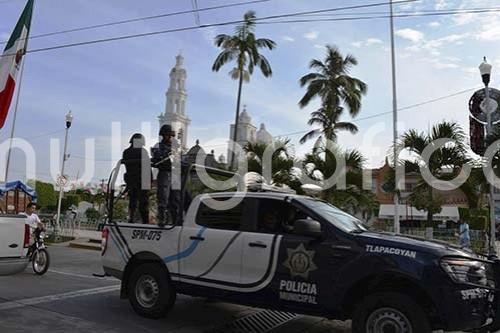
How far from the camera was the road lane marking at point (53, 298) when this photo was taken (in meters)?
7.79

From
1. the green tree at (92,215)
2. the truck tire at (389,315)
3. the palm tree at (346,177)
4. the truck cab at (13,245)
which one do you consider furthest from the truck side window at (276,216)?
the green tree at (92,215)

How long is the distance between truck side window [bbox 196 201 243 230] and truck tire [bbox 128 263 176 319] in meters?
0.95

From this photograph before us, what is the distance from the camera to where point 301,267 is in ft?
20.2

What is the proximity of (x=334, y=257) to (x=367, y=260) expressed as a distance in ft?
1.28

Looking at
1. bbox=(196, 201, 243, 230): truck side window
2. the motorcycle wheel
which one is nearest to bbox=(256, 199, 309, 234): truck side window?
bbox=(196, 201, 243, 230): truck side window

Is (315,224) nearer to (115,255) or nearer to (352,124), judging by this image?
(115,255)

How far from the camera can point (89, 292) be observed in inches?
364

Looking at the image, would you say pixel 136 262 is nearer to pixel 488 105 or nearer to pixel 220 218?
pixel 220 218

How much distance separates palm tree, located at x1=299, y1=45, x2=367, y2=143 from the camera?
99.7 feet

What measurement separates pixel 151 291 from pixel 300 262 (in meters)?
2.47

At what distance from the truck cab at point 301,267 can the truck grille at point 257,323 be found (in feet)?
1.74

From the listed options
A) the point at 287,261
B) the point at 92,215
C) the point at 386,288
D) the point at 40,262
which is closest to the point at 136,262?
the point at 287,261

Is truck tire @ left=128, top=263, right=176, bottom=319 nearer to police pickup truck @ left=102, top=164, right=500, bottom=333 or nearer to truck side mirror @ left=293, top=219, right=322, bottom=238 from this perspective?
police pickup truck @ left=102, top=164, right=500, bottom=333

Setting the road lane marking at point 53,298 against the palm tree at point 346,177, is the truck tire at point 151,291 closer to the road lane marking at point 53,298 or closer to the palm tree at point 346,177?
the road lane marking at point 53,298
